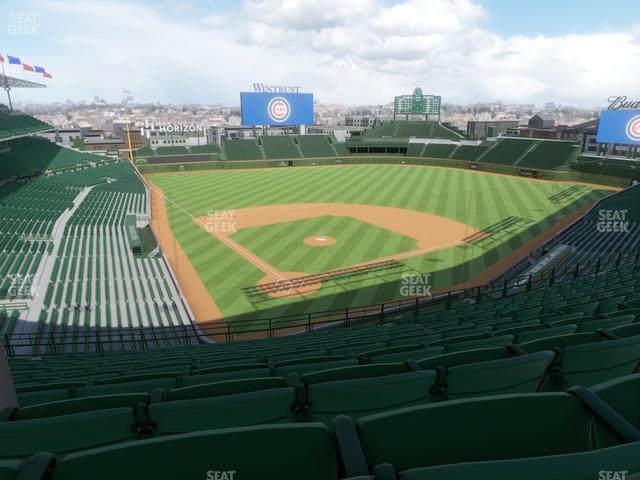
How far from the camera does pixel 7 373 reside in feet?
12.0

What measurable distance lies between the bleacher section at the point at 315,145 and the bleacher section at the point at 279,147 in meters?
1.56

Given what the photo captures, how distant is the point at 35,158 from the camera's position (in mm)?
49312

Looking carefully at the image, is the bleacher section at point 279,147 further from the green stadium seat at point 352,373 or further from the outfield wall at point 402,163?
the green stadium seat at point 352,373

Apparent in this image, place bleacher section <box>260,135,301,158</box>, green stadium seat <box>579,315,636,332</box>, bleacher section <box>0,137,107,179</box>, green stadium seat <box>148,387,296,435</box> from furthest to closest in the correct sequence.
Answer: bleacher section <box>260,135,301,158</box>
bleacher section <box>0,137,107,179</box>
green stadium seat <box>579,315,636,332</box>
green stadium seat <box>148,387,296,435</box>

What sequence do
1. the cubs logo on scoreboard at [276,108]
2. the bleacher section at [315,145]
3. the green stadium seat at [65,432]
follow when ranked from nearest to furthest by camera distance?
the green stadium seat at [65,432]
the cubs logo on scoreboard at [276,108]
the bleacher section at [315,145]

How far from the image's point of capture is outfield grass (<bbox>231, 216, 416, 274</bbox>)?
26.8 metres

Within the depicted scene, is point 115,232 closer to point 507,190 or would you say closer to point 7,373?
point 7,373

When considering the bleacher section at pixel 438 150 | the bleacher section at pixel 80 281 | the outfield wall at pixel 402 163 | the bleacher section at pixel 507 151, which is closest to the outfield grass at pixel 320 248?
the bleacher section at pixel 80 281

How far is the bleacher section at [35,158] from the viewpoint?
42375 mm

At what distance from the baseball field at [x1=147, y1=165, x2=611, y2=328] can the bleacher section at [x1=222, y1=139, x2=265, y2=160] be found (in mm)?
13679

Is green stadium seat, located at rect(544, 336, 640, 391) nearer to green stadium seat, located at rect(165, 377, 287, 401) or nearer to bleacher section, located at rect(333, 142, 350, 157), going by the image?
green stadium seat, located at rect(165, 377, 287, 401)

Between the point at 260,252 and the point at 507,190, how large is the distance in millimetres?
35103

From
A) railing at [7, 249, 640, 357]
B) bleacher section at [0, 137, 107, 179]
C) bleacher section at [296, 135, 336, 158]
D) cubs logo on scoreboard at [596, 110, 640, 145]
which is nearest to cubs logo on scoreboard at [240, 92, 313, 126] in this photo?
bleacher section at [296, 135, 336, 158]

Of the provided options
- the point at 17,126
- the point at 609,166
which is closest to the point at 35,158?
the point at 17,126
